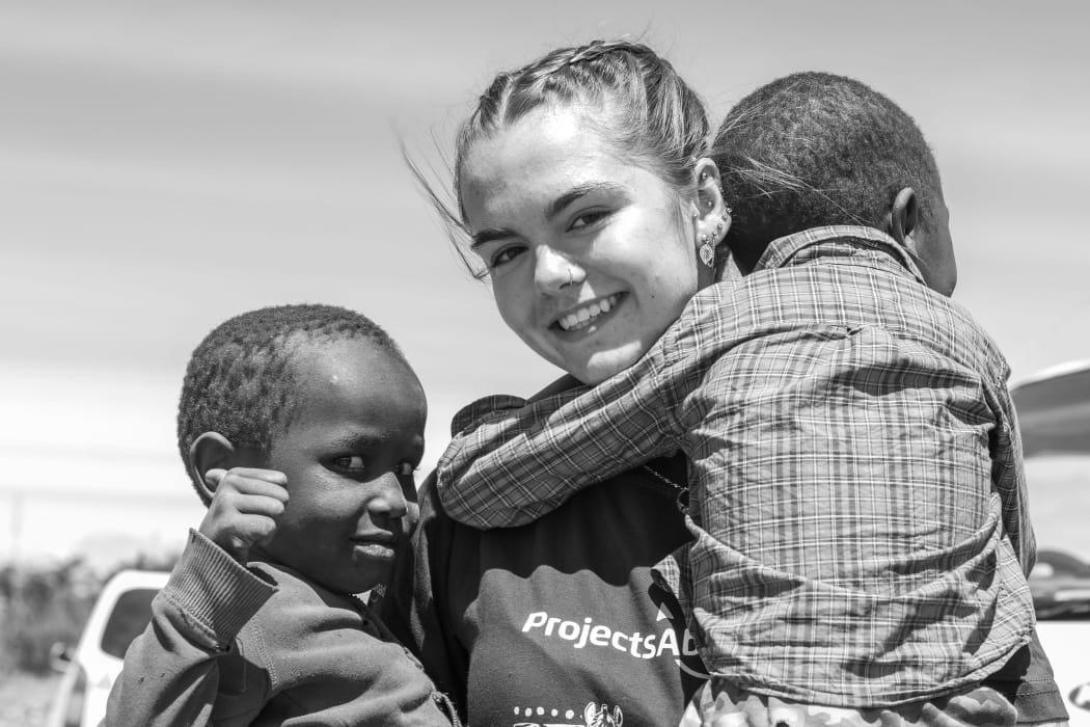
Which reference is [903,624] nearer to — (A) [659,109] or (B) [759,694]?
(B) [759,694]

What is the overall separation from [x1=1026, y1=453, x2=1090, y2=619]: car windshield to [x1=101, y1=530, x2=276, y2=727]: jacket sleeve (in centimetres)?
267

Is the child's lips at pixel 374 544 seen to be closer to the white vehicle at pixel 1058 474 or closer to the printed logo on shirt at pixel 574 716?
the printed logo on shirt at pixel 574 716

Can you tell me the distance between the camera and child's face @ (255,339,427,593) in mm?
2234

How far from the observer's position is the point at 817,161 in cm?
222

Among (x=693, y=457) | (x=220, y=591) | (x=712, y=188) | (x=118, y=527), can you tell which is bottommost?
(x=118, y=527)

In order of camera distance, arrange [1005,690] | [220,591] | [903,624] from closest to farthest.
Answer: [903,624]
[1005,690]
[220,591]

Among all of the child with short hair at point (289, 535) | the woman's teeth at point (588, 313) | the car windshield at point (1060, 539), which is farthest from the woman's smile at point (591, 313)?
the car windshield at point (1060, 539)

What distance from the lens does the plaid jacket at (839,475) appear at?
1.68 meters

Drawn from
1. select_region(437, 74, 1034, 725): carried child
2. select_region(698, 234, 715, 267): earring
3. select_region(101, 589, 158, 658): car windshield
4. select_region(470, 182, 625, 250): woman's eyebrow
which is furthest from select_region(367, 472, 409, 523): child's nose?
select_region(101, 589, 158, 658): car windshield

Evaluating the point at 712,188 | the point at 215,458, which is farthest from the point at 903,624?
the point at 215,458

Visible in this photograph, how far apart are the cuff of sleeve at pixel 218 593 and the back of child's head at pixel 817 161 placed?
0.93 metres

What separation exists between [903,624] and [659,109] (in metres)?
1.01

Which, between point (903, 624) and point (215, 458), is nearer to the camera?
point (903, 624)

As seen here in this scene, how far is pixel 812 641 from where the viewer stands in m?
1.68
